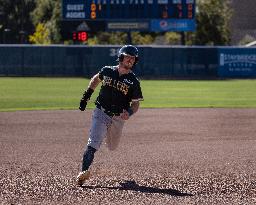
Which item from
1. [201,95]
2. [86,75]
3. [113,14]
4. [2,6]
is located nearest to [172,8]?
[113,14]

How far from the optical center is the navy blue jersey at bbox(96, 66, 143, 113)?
9.10m

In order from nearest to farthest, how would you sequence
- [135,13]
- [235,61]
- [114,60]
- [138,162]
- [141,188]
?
[141,188] → [138,162] → [135,13] → [114,60] → [235,61]

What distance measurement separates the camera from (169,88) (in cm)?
3212

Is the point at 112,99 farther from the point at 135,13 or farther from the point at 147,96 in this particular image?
the point at 135,13

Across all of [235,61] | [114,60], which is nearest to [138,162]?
[114,60]

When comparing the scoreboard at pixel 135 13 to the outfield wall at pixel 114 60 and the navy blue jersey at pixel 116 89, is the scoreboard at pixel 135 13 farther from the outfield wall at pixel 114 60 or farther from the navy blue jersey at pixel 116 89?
the navy blue jersey at pixel 116 89

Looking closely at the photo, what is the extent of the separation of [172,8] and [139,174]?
1231 inches

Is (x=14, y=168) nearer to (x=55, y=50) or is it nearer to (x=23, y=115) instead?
(x=23, y=115)

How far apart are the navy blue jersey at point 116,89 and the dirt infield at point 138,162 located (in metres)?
0.94

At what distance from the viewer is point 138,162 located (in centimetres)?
1100

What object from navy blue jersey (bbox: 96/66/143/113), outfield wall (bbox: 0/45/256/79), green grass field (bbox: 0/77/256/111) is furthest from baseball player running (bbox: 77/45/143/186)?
outfield wall (bbox: 0/45/256/79)

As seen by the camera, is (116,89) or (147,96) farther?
(147,96)

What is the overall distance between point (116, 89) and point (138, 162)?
2143 millimetres

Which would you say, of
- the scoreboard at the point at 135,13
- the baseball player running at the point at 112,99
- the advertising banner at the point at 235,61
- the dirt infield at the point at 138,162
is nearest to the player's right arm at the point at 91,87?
the baseball player running at the point at 112,99
